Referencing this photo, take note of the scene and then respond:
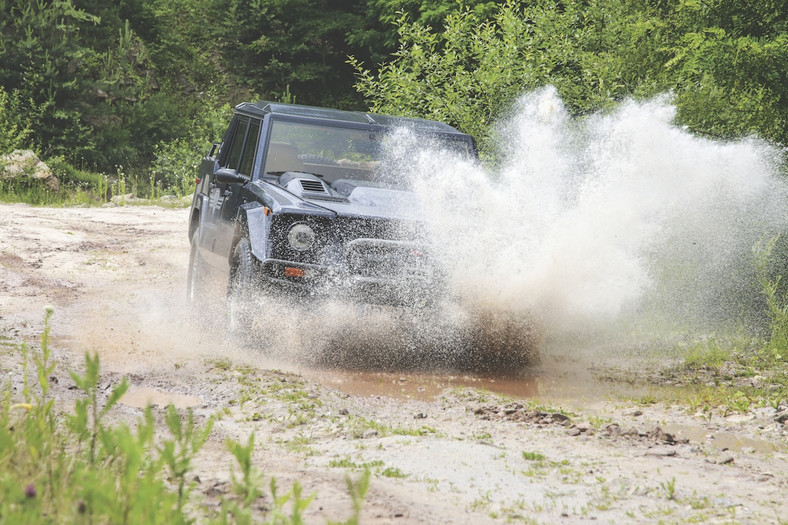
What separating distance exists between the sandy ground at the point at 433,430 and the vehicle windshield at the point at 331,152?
155 cm

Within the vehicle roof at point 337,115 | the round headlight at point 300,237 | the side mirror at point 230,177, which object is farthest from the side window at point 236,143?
the round headlight at point 300,237

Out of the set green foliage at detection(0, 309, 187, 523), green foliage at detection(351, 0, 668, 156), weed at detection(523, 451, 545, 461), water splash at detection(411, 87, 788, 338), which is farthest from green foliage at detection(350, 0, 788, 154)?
green foliage at detection(0, 309, 187, 523)

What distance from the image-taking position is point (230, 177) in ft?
25.1

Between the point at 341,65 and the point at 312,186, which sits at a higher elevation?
the point at 341,65

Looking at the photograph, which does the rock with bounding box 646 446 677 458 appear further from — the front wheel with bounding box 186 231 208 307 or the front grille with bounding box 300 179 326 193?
the front wheel with bounding box 186 231 208 307

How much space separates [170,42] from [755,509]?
28035 millimetres

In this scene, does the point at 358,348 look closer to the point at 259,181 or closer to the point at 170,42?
the point at 259,181

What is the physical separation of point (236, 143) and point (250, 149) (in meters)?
0.64

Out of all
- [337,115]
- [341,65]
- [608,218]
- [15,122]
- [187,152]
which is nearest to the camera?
[608,218]

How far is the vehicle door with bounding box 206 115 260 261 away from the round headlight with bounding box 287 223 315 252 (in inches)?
44.4

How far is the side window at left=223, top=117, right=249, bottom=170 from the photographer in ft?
27.4

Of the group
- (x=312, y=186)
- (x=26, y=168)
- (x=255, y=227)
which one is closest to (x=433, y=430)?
(x=255, y=227)

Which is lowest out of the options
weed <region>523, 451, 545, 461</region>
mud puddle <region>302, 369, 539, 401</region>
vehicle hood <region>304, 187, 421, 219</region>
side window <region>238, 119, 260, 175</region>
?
mud puddle <region>302, 369, 539, 401</region>

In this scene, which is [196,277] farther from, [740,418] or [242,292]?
[740,418]
